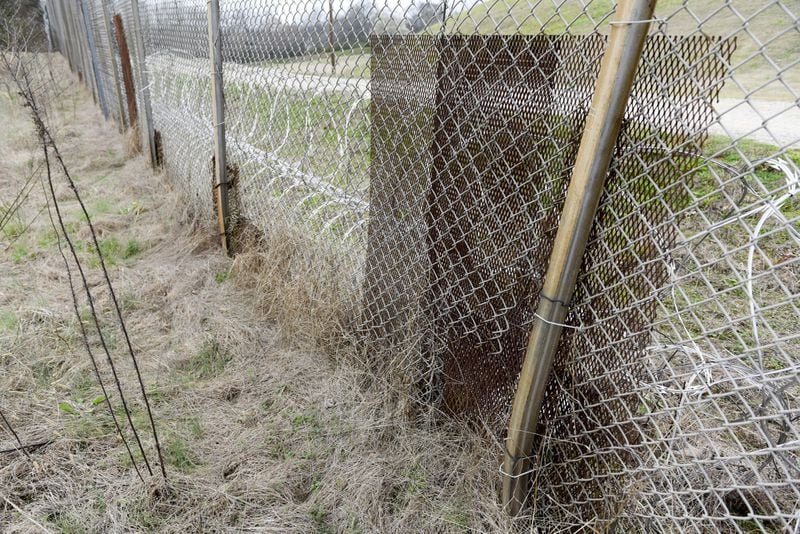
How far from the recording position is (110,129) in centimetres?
893

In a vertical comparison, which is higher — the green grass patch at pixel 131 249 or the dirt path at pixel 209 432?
the dirt path at pixel 209 432

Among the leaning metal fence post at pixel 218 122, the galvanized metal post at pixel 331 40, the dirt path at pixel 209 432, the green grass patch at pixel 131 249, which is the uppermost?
the galvanized metal post at pixel 331 40

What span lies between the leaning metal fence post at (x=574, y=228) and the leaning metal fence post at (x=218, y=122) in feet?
9.46

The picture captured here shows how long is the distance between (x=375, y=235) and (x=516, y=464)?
3.94ft

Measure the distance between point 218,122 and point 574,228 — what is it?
9.69 ft

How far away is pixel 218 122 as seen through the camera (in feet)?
11.7

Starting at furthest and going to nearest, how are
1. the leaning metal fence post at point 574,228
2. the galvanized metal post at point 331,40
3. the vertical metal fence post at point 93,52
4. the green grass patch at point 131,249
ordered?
the vertical metal fence post at point 93,52, the green grass patch at point 131,249, the galvanized metal post at point 331,40, the leaning metal fence post at point 574,228

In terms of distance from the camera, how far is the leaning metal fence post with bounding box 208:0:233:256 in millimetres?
3371

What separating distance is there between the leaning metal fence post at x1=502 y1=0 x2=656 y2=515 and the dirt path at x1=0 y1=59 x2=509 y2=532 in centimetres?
27

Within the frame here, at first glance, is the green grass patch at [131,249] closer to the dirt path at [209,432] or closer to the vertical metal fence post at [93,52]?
the dirt path at [209,432]

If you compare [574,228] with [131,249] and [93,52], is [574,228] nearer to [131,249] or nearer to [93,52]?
[131,249]

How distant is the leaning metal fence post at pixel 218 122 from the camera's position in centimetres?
337

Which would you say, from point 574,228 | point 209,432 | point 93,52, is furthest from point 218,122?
point 93,52

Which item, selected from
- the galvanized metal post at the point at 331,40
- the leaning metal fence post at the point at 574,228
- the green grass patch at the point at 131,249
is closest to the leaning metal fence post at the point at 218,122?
the green grass patch at the point at 131,249
